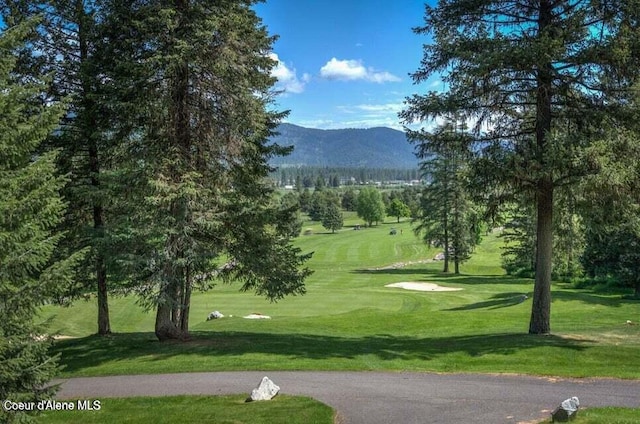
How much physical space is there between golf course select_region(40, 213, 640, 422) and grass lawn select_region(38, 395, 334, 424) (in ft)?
0.86

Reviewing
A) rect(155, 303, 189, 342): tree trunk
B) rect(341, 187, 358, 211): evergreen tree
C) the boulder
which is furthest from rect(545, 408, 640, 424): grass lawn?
rect(341, 187, 358, 211): evergreen tree

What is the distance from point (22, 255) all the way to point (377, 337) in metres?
11.9

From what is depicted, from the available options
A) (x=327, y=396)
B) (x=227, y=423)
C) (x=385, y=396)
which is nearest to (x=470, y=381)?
(x=385, y=396)

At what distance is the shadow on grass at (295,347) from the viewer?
13.2 meters

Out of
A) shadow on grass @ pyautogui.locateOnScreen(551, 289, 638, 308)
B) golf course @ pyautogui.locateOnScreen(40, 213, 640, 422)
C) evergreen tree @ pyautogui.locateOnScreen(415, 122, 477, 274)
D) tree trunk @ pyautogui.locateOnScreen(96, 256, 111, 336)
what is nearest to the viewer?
golf course @ pyautogui.locateOnScreen(40, 213, 640, 422)

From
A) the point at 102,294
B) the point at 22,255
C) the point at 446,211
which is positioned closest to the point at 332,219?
the point at 446,211

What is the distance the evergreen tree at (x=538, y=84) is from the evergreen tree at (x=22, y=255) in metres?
9.59

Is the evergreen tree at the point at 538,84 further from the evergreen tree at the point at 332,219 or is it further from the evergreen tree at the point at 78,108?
the evergreen tree at the point at 332,219

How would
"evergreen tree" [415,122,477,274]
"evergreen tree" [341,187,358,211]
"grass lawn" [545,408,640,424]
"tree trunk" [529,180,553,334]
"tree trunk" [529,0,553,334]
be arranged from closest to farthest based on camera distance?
→ "grass lawn" [545,408,640,424] < "tree trunk" [529,0,553,334] < "tree trunk" [529,180,553,334] < "evergreen tree" [415,122,477,274] < "evergreen tree" [341,187,358,211]

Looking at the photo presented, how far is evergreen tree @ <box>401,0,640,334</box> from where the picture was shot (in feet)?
39.3

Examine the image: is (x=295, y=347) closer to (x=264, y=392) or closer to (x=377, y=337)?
(x=377, y=337)

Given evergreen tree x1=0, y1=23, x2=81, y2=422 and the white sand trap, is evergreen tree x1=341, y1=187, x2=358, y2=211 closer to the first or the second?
the white sand trap

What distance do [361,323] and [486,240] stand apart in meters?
59.1

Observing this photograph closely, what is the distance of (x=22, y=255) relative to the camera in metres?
7.18
